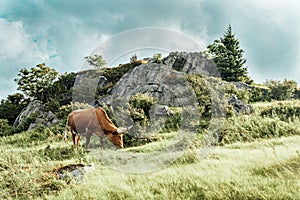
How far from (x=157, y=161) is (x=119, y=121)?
A: 214 inches

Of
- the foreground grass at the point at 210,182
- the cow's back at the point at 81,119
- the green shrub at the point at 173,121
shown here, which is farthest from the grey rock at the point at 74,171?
the green shrub at the point at 173,121

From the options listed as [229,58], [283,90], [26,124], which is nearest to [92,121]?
[26,124]

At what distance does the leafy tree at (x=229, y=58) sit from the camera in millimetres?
27562

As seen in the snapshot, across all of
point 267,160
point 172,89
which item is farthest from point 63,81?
point 267,160

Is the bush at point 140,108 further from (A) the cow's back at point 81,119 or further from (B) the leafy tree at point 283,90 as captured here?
(B) the leafy tree at point 283,90

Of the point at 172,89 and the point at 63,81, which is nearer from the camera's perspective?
the point at 172,89

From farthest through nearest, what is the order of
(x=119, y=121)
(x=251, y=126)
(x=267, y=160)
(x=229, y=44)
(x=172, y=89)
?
(x=229, y=44)
(x=172, y=89)
(x=119, y=121)
(x=251, y=126)
(x=267, y=160)

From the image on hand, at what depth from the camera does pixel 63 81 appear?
78.1 ft

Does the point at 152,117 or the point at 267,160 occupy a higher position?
the point at 152,117

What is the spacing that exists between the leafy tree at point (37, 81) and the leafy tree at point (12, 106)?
0.69m

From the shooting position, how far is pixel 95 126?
898cm

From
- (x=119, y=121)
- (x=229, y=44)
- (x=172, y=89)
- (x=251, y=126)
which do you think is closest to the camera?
(x=251, y=126)

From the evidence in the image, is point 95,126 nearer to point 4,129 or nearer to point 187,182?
point 187,182

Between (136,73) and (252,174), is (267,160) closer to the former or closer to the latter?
(252,174)
